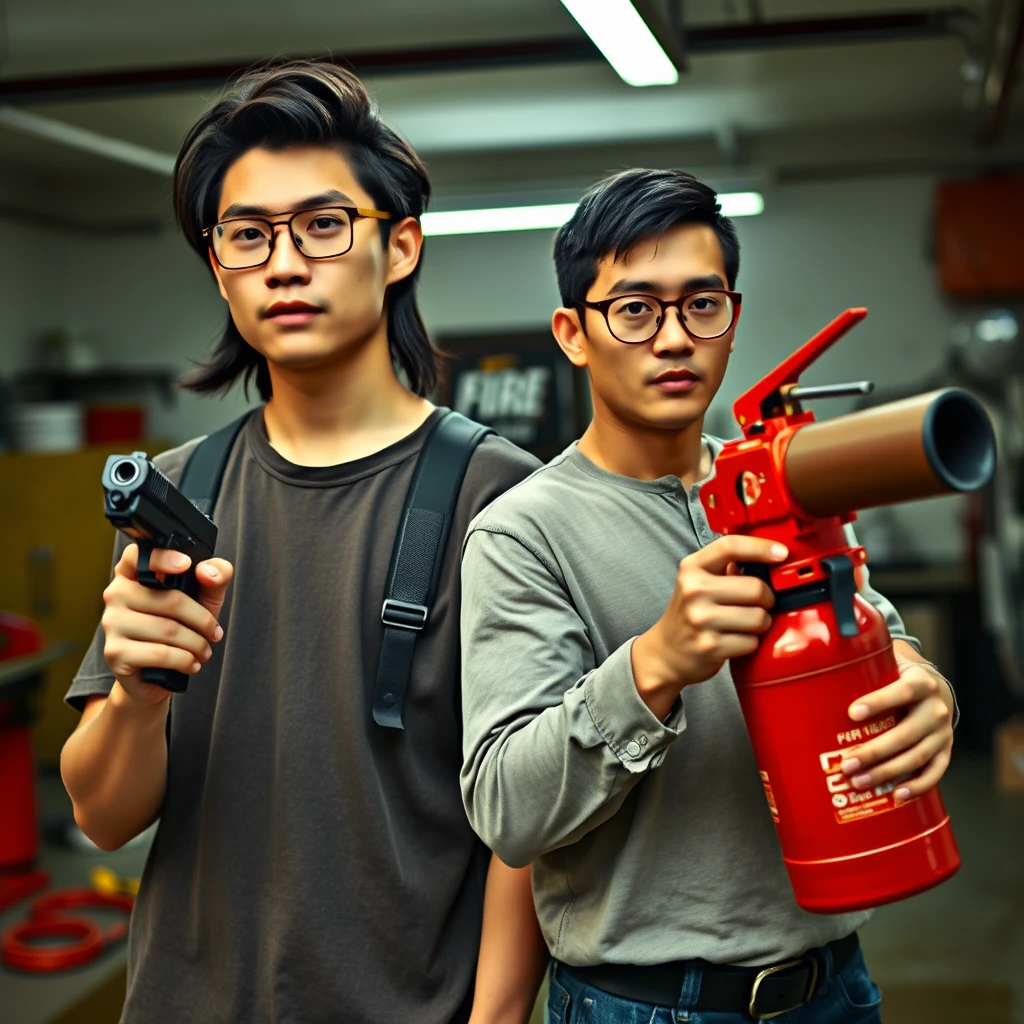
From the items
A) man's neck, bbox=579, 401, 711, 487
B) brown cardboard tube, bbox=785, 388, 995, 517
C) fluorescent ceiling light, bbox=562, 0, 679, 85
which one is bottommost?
brown cardboard tube, bbox=785, 388, 995, 517

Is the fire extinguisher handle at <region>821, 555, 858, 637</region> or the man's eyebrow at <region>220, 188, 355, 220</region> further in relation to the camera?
the man's eyebrow at <region>220, 188, 355, 220</region>

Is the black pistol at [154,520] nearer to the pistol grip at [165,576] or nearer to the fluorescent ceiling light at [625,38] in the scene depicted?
the pistol grip at [165,576]

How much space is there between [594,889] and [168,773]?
0.52m

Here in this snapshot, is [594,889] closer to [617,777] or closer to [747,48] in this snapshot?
[617,777]

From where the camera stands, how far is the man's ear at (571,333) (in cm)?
125

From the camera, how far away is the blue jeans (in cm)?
110

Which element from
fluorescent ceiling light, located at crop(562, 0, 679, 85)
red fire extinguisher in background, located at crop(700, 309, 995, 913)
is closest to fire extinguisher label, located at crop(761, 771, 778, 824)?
red fire extinguisher in background, located at crop(700, 309, 995, 913)

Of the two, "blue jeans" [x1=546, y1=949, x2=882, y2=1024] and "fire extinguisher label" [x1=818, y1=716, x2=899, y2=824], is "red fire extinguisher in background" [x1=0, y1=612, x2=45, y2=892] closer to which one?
"blue jeans" [x1=546, y1=949, x2=882, y2=1024]

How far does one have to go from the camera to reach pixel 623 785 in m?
1.02

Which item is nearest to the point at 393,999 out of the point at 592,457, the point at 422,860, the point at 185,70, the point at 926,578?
the point at 422,860

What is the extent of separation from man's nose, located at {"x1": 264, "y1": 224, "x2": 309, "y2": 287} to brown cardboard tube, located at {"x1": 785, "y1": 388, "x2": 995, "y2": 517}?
62 cm

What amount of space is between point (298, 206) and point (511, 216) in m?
5.13

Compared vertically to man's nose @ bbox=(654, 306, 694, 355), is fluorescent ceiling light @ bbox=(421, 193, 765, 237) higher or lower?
higher

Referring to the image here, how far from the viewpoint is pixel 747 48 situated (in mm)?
4254
